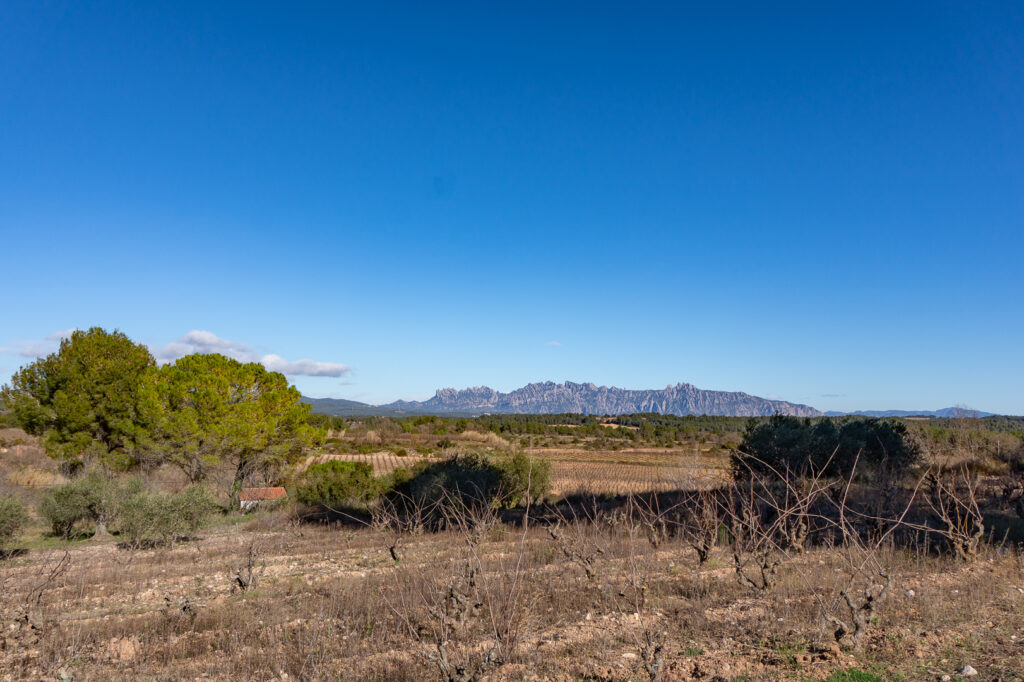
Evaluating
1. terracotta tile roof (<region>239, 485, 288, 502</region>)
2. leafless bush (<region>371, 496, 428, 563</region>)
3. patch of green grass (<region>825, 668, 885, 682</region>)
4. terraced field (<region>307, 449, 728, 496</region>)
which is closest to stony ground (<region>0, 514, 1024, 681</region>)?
patch of green grass (<region>825, 668, 885, 682</region>)

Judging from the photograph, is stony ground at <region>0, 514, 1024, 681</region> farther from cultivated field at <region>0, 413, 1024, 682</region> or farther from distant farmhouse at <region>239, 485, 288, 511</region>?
distant farmhouse at <region>239, 485, 288, 511</region>

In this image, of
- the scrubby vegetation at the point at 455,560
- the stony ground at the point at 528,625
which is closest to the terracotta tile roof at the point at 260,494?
the scrubby vegetation at the point at 455,560

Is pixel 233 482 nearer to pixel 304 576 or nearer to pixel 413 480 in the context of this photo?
pixel 413 480

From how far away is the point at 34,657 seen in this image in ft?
22.3

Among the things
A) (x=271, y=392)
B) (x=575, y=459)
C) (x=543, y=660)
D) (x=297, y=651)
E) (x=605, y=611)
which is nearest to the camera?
(x=543, y=660)

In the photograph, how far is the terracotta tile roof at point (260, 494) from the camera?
917 inches

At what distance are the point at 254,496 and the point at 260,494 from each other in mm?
443

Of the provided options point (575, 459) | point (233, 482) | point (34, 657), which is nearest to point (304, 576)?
point (34, 657)

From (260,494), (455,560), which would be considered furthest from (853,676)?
(260,494)

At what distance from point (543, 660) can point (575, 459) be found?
58.7 m

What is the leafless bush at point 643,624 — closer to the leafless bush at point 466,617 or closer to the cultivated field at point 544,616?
the cultivated field at point 544,616

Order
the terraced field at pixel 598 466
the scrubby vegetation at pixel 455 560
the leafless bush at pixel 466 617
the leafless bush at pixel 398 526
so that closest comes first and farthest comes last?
1. the leafless bush at pixel 466 617
2. the scrubby vegetation at pixel 455 560
3. the leafless bush at pixel 398 526
4. the terraced field at pixel 598 466

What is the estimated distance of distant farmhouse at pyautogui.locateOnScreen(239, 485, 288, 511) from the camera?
23.4m

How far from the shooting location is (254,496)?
23312mm
